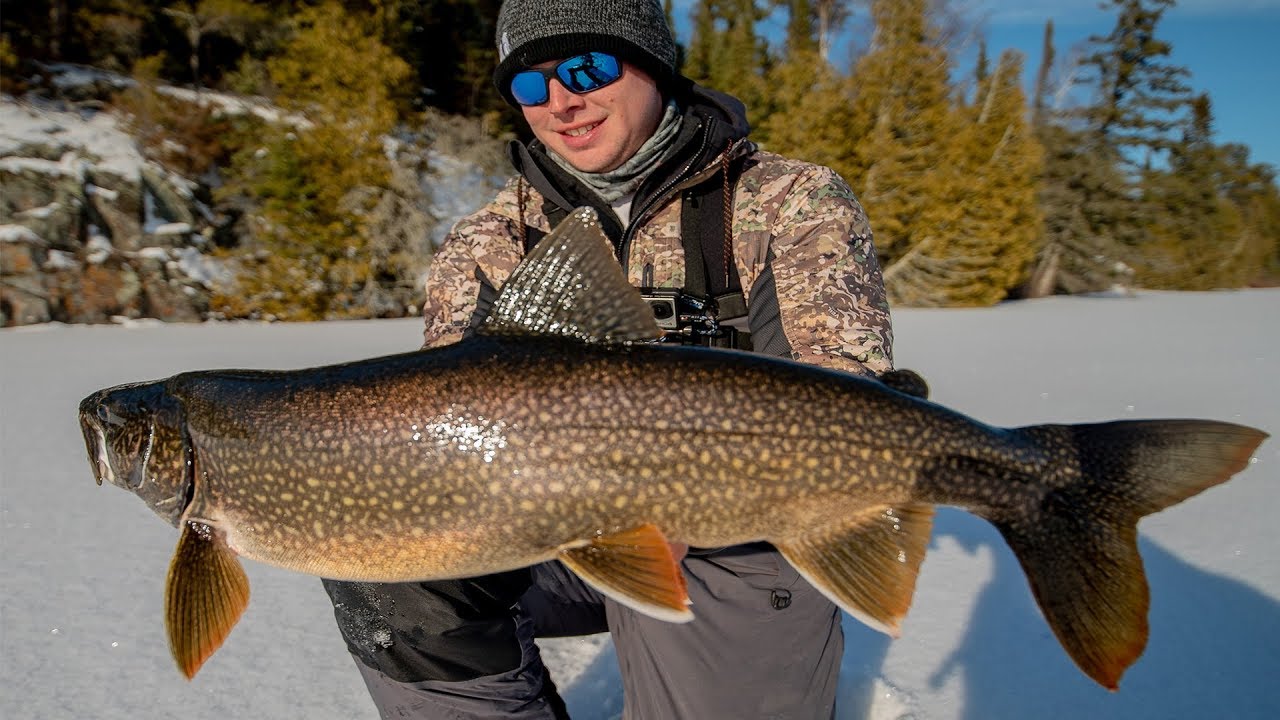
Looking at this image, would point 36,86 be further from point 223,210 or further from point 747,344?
point 747,344

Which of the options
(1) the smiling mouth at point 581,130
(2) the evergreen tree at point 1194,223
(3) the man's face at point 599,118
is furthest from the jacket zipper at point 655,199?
(2) the evergreen tree at point 1194,223

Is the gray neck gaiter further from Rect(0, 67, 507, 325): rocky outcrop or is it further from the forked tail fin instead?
Rect(0, 67, 507, 325): rocky outcrop

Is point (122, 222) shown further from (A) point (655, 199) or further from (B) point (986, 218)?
(B) point (986, 218)

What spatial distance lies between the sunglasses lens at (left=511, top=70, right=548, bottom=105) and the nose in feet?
0.07

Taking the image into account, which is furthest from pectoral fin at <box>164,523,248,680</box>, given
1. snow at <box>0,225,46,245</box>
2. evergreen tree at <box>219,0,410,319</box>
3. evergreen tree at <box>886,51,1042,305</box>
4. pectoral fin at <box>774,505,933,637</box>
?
evergreen tree at <box>886,51,1042,305</box>

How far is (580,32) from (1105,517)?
7.12 ft

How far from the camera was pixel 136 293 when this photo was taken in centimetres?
1479

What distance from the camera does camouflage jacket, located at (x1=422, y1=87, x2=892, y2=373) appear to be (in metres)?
2.22

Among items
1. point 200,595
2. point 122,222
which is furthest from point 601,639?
point 122,222

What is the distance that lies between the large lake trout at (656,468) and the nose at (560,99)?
1049 mm

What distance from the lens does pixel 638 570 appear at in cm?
166

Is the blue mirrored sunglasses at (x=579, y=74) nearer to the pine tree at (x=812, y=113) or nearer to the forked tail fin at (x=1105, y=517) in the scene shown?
the forked tail fin at (x=1105, y=517)

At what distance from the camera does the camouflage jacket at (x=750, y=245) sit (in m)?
2.22

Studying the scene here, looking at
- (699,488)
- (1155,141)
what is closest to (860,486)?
(699,488)
